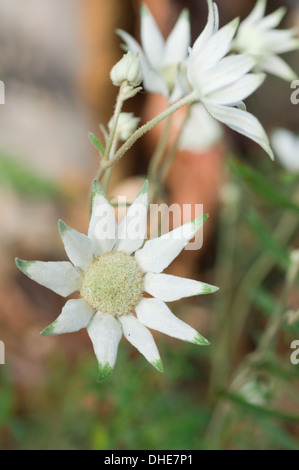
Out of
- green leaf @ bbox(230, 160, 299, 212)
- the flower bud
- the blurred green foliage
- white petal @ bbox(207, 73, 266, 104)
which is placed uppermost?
the flower bud

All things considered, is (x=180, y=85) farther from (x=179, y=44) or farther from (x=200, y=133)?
(x=200, y=133)

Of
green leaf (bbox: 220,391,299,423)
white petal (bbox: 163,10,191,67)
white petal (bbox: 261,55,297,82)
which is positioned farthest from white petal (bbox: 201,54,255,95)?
green leaf (bbox: 220,391,299,423)

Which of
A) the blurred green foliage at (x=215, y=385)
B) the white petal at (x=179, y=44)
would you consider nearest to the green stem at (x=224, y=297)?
the blurred green foliage at (x=215, y=385)

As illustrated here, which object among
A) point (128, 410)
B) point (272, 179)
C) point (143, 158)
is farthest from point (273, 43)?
point (143, 158)

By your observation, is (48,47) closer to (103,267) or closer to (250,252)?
(250,252)

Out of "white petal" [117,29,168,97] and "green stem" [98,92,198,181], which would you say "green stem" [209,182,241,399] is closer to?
"white petal" [117,29,168,97]

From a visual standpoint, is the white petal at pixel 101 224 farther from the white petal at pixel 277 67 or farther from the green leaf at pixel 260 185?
the white petal at pixel 277 67
